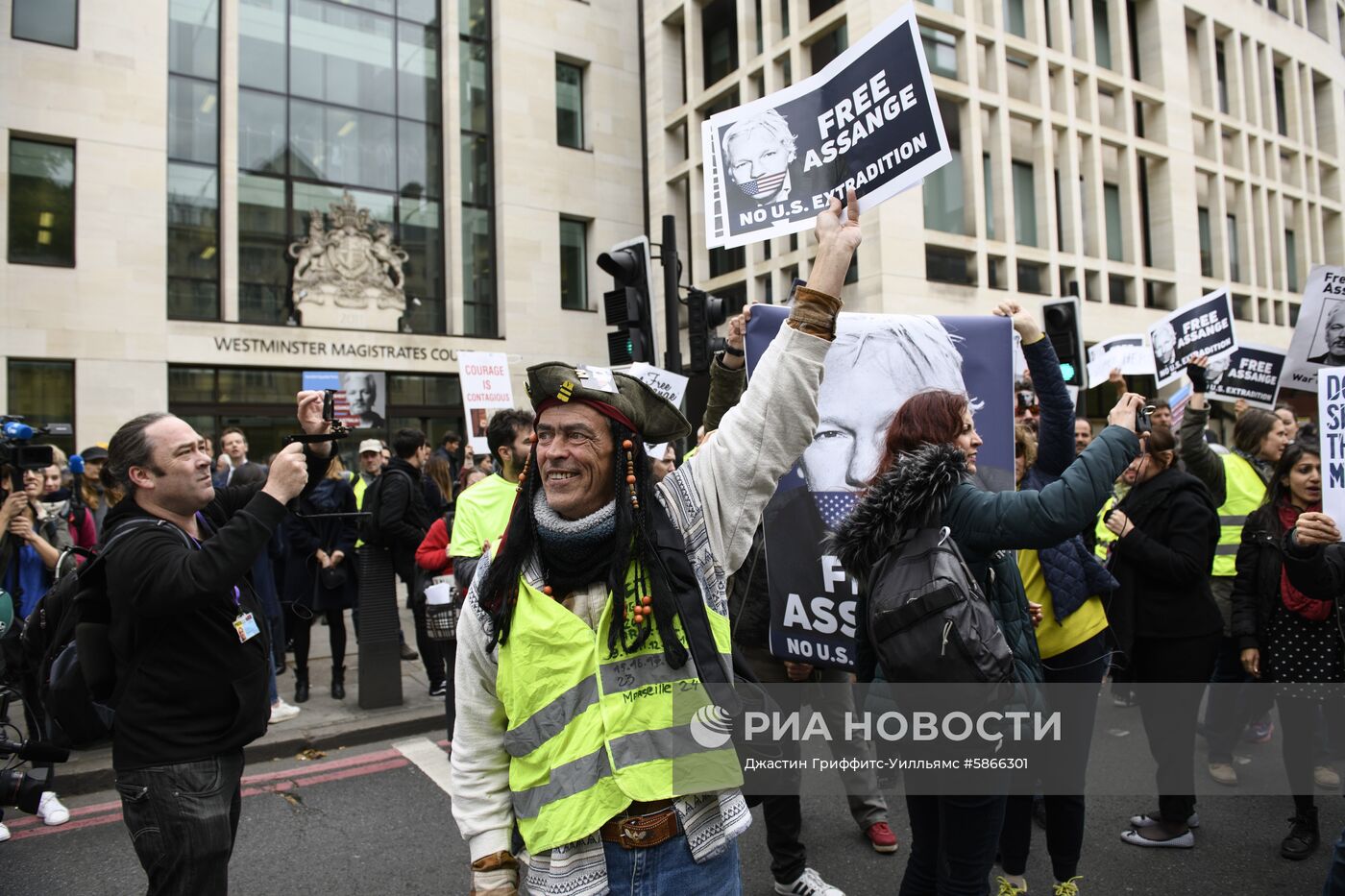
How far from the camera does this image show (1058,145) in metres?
21.4

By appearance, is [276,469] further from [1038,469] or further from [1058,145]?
[1058,145]

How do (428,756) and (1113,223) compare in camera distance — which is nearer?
(428,756)

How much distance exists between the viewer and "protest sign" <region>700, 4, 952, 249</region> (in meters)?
3.21

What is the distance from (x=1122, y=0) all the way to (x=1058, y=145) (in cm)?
472

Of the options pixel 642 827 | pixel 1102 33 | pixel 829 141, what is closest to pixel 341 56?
pixel 1102 33

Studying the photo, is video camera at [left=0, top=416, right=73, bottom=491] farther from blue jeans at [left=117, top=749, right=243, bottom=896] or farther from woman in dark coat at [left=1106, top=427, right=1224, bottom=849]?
woman in dark coat at [left=1106, top=427, right=1224, bottom=849]

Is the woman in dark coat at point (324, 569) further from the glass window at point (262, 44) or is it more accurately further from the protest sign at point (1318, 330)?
the glass window at point (262, 44)

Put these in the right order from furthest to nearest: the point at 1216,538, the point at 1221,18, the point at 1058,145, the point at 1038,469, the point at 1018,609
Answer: the point at 1221,18 → the point at 1058,145 → the point at 1216,538 → the point at 1038,469 → the point at 1018,609

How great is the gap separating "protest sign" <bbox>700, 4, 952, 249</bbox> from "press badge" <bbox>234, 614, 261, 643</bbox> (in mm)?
2415

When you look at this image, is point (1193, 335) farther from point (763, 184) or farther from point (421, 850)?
point (421, 850)

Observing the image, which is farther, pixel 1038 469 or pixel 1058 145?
pixel 1058 145

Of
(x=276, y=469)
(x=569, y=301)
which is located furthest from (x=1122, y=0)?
(x=276, y=469)

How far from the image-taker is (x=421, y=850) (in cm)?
443

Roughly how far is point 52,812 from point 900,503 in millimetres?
5145
